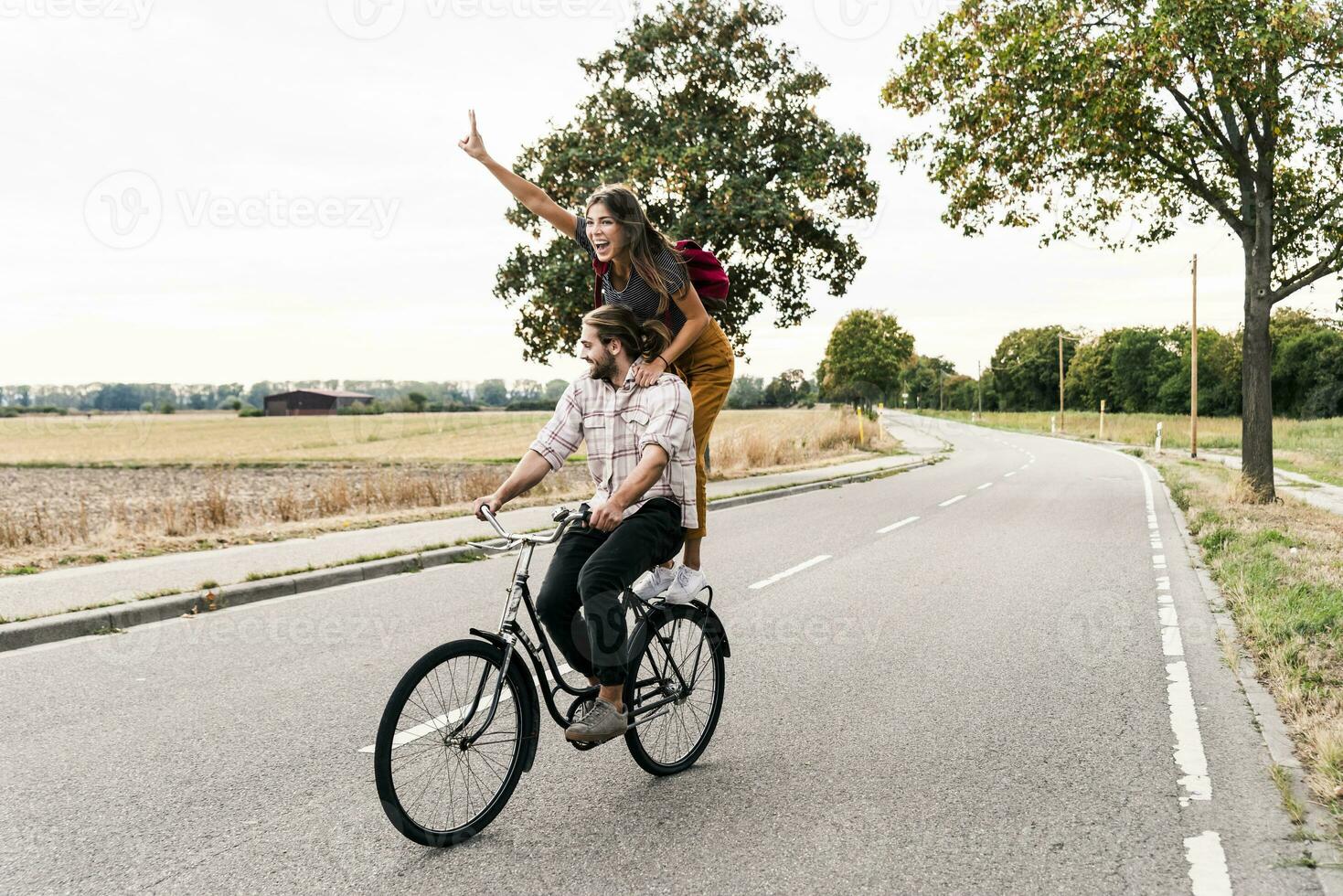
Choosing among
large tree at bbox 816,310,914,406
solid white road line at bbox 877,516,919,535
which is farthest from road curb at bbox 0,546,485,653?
large tree at bbox 816,310,914,406

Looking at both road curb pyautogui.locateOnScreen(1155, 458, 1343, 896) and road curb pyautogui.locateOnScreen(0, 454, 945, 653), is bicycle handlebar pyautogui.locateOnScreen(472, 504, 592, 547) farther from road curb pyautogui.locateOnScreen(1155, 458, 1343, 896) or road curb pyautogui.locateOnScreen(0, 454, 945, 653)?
road curb pyautogui.locateOnScreen(0, 454, 945, 653)

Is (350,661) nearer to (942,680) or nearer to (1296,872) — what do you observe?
(942,680)

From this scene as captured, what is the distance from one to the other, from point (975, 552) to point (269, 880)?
898 centimetres

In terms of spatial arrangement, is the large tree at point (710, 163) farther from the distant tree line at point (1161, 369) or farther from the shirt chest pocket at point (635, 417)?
the distant tree line at point (1161, 369)

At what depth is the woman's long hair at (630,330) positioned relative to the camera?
3.70m

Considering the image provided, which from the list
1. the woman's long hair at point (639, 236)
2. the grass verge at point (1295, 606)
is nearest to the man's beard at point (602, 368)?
the woman's long hair at point (639, 236)

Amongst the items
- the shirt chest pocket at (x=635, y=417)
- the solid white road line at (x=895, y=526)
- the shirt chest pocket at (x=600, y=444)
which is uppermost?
the shirt chest pocket at (x=635, y=417)

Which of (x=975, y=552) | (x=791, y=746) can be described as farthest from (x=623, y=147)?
(x=791, y=746)

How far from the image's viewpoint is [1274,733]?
14.8 feet

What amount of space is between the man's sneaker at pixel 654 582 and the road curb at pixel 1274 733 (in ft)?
7.72

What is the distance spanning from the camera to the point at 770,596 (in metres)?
8.17

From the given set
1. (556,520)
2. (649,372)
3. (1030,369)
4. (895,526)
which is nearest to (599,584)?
(556,520)

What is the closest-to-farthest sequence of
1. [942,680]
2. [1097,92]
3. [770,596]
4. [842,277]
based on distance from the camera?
[942,680] → [770,596] → [1097,92] → [842,277]

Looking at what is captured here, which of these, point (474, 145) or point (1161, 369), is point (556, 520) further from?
point (1161, 369)
